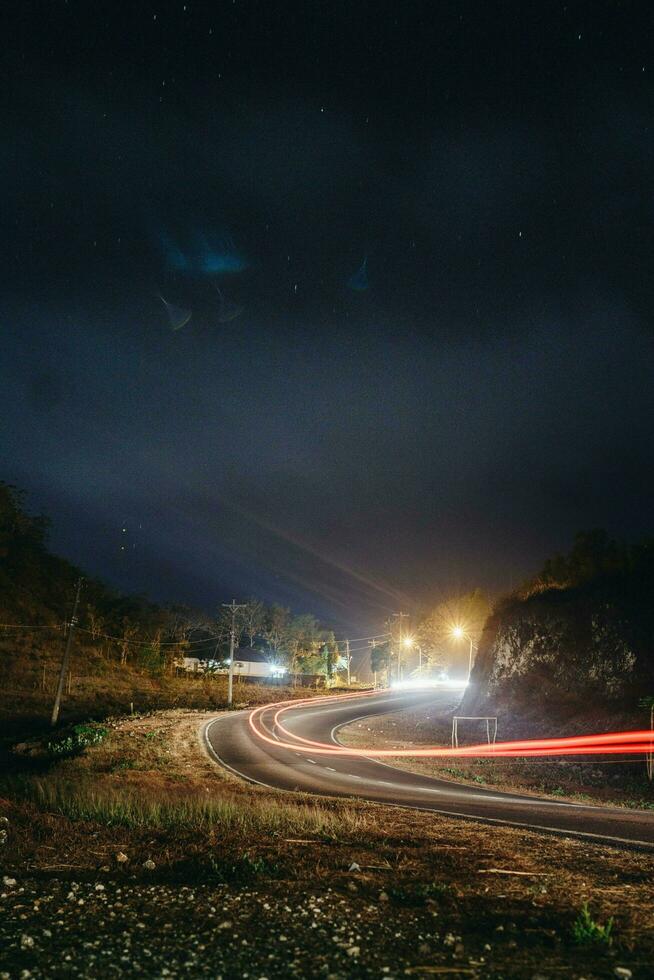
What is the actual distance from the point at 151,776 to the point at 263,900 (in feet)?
56.2

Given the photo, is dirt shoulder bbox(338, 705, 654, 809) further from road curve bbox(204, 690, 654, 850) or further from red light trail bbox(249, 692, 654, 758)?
road curve bbox(204, 690, 654, 850)

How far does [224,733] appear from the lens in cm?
3841

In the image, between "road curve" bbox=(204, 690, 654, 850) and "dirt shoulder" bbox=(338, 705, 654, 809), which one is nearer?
"road curve" bbox=(204, 690, 654, 850)

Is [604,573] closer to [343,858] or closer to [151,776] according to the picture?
[151,776]

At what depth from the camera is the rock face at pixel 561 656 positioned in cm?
3603

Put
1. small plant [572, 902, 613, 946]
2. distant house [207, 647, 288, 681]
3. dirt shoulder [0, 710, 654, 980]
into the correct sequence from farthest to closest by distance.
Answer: distant house [207, 647, 288, 681]
small plant [572, 902, 613, 946]
dirt shoulder [0, 710, 654, 980]

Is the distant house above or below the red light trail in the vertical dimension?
below

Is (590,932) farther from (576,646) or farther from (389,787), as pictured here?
(576,646)

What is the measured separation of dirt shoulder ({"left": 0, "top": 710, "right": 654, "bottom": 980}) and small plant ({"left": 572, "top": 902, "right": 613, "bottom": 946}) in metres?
0.02

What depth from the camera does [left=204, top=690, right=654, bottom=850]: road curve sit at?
48.2ft

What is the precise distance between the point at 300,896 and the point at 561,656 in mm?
37683

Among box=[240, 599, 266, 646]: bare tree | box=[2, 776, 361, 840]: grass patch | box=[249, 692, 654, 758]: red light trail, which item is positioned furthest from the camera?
box=[240, 599, 266, 646]: bare tree

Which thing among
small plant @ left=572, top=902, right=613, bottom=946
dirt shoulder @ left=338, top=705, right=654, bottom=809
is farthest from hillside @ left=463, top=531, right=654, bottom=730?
small plant @ left=572, top=902, right=613, bottom=946

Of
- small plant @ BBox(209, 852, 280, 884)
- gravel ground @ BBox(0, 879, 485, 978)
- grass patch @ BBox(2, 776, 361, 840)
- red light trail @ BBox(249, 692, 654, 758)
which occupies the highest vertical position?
gravel ground @ BBox(0, 879, 485, 978)
